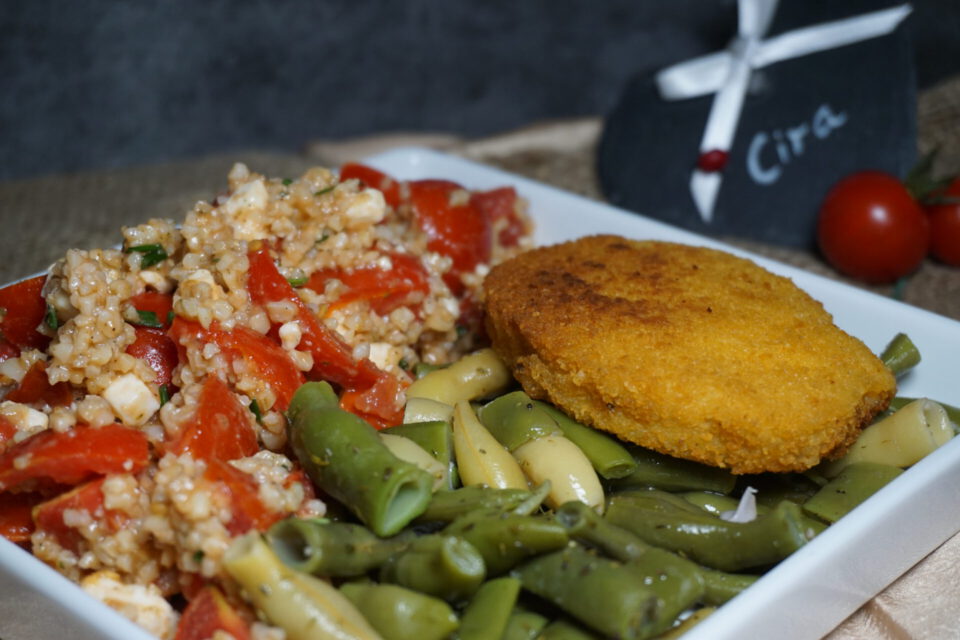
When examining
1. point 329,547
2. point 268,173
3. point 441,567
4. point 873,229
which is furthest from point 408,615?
point 268,173

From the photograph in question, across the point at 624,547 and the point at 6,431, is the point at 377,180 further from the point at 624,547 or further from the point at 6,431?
the point at 624,547

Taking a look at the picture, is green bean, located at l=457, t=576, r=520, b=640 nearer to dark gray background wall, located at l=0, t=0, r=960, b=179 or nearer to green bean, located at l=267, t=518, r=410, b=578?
green bean, located at l=267, t=518, r=410, b=578

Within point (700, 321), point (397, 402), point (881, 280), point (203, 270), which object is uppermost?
point (203, 270)

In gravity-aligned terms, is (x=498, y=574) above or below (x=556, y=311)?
below

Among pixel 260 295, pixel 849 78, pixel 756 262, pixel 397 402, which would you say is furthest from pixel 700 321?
pixel 849 78

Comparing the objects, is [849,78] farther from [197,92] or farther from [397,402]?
[197,92]

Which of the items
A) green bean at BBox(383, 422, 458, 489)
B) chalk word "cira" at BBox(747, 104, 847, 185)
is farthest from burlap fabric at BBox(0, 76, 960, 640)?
green bean at BBox(383, 422, 458, 489)

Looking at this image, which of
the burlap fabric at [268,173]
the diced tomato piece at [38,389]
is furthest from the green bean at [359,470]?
the burlap fabric at [268,173]
